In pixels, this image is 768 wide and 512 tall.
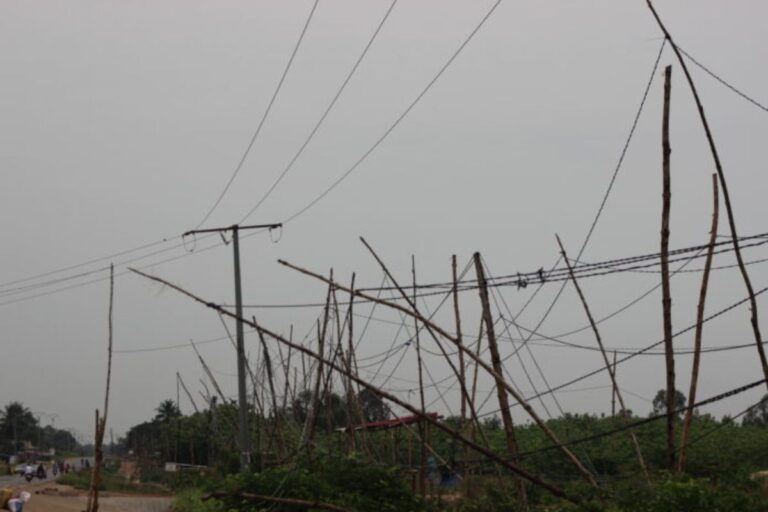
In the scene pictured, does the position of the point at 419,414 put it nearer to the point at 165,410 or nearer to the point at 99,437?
the point at 99,437

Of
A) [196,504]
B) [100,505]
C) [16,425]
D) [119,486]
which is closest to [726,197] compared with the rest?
[196,504]

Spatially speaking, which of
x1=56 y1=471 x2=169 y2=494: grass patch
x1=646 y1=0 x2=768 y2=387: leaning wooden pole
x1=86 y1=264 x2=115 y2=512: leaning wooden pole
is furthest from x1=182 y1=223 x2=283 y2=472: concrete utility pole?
x1=56 y1=471 x2=169 y2=494: grass patch

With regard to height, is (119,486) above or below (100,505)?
above

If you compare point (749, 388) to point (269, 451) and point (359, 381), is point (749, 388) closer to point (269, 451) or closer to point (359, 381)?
point (359, 381)

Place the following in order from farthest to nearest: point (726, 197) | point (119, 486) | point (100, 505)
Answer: point (119, 486)
point (100, 505)
point (726, 197)

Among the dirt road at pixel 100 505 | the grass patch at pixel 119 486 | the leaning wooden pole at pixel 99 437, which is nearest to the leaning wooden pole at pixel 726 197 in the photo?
the leaning wooden pole at pixel 99 437

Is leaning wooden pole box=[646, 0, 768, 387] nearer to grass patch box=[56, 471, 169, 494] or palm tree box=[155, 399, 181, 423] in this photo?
grass patch box=[56, 471, 169, 494]

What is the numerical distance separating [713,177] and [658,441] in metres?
24.6

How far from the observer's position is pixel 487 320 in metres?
11.5

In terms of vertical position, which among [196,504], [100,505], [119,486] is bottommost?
[196,504]

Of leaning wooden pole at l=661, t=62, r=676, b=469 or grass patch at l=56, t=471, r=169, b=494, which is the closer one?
leaning wooden pole at l=661, t=62, r=676, b=469

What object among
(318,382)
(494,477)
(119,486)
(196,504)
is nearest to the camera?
(318,382)

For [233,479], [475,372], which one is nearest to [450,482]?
[233,479]

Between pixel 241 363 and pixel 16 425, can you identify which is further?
pixel 16 425
